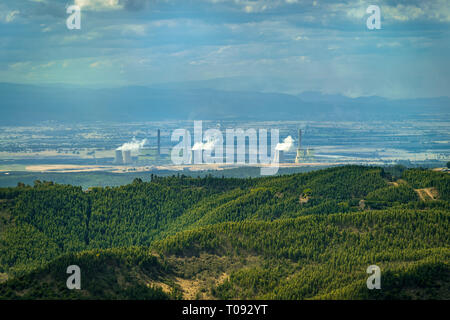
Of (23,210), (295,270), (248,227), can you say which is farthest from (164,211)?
(295,270)

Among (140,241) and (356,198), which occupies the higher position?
(356,198)
